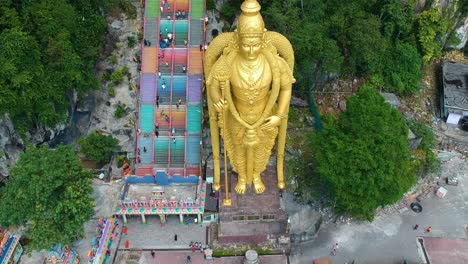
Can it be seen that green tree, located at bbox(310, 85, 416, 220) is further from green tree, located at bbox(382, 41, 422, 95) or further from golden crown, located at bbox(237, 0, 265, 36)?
golden crown, located at bbox(237, 0, 265, 36)

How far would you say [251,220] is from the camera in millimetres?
23969

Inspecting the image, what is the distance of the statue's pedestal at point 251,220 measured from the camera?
2369 centimetres

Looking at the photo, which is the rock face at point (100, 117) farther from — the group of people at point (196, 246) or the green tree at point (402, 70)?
the green tree at point (402, 70)

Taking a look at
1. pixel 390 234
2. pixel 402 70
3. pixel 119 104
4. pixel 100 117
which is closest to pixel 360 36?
pixel 402 70

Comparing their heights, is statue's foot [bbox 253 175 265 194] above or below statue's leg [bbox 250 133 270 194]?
below

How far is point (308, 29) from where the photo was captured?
27.9 m

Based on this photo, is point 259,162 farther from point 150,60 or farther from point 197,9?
point 197,9

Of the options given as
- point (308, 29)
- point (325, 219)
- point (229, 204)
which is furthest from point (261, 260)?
point (308, 29)

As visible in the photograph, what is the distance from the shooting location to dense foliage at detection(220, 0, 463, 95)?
92.6 feet

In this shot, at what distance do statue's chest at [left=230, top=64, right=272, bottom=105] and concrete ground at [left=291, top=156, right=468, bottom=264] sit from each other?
9405 mm

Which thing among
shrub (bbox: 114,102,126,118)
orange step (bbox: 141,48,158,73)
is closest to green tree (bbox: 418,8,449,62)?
orange step (bbox: 141,48,158,73)

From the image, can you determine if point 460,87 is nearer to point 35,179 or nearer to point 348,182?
point 348,182

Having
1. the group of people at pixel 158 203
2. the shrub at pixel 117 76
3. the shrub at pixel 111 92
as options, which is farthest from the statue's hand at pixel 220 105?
the shrub at pixel 117 76

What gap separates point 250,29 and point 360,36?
A: 42.6 feet
